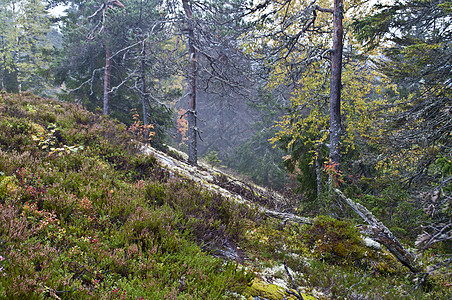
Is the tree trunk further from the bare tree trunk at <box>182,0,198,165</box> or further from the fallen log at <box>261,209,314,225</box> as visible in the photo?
the bare tree trunk at <box>182,0,198,165</box>

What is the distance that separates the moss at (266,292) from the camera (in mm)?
3075

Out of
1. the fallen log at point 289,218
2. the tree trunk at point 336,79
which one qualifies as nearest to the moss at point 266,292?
the fallen log at point 289,218

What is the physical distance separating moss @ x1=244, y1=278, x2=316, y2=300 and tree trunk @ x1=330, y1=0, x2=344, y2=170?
4921mm

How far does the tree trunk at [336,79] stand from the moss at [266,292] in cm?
492

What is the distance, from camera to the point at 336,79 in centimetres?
751

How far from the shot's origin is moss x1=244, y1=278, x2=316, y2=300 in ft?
10.1

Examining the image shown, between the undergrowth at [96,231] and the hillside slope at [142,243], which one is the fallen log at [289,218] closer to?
the hillside slope at [142,243]

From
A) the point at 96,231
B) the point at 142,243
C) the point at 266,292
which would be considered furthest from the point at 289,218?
the point at 96,231

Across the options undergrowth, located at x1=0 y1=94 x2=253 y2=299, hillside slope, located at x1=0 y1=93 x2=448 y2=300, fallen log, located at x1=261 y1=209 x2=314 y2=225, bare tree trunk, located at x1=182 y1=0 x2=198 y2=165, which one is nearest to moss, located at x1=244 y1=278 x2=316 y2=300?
hillside slope, located at x1=0 y1=93 x2=448 y2=300

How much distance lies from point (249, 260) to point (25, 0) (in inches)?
1546

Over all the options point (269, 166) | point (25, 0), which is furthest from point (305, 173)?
point (25, 0)

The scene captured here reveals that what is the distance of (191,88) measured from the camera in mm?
14453

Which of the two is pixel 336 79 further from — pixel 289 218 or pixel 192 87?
pixel 192 87

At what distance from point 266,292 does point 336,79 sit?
21.8 feet
